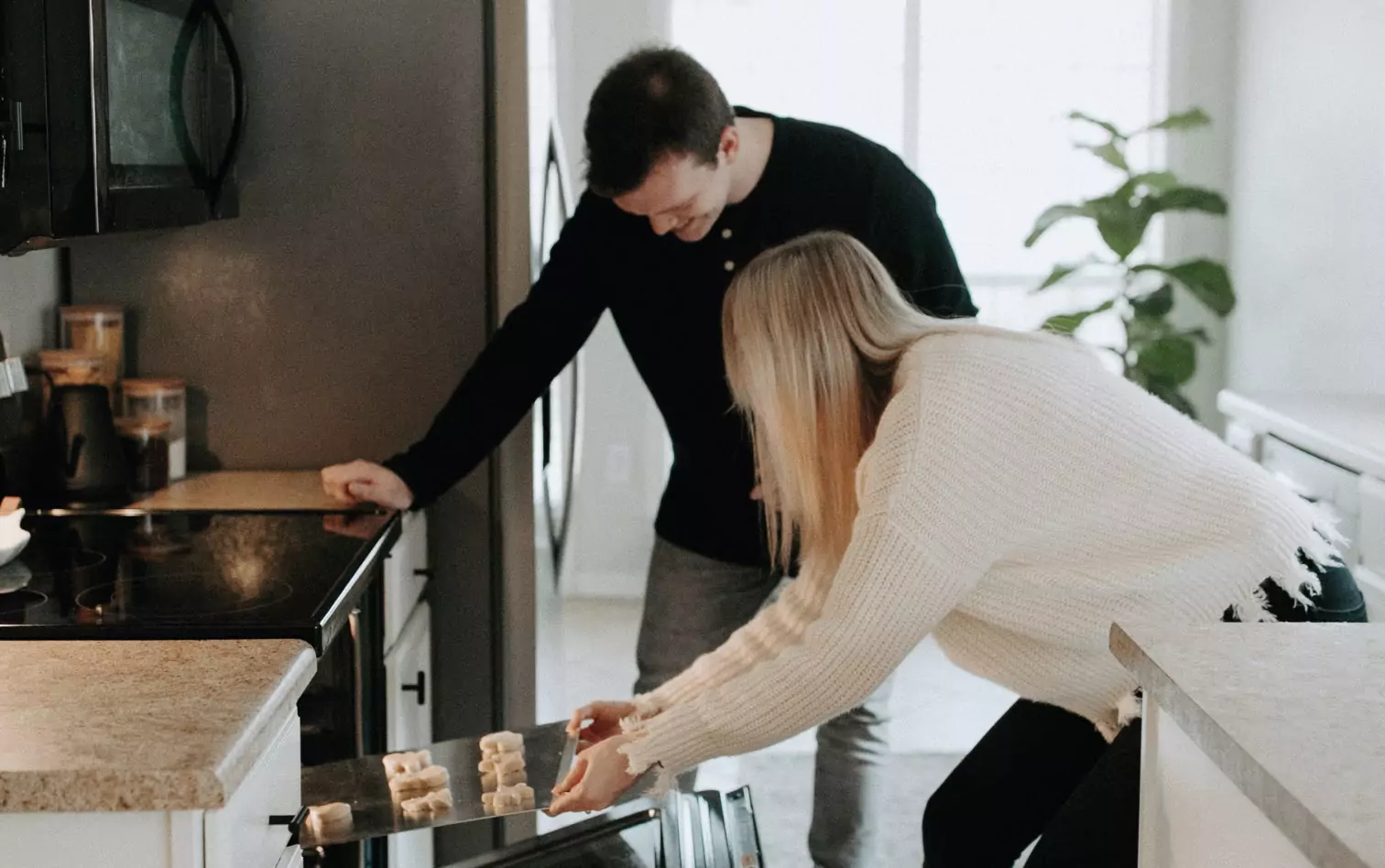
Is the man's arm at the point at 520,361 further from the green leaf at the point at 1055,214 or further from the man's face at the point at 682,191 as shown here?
the green leaf at the point at 1055,214

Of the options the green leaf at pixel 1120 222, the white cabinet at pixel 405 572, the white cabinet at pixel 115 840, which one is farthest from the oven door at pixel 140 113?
the green leaf at pixel 1120 222

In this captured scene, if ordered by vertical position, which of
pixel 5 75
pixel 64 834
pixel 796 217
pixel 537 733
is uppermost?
pixel 5 75

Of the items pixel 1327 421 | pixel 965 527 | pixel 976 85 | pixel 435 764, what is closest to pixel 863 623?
pixel 965 527

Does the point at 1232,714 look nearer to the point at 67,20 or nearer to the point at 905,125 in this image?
the point at 67,20

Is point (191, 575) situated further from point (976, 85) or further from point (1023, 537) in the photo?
point (976, 85)

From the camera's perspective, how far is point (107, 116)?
5.61ft

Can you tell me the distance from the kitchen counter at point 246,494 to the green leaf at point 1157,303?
279 centimetres

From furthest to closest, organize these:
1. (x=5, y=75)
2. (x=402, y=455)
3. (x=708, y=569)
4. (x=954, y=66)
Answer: (x=954, y=66) < (x=708, y=569) < (x=402, y=455) < (x=5, y=75)

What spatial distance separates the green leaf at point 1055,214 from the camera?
171 inches

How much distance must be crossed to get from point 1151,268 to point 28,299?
10.1ft

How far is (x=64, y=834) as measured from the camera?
108 cm

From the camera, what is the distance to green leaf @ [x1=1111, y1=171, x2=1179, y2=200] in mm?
4367

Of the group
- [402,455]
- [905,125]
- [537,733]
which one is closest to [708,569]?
[402,455]

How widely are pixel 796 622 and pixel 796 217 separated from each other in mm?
729
